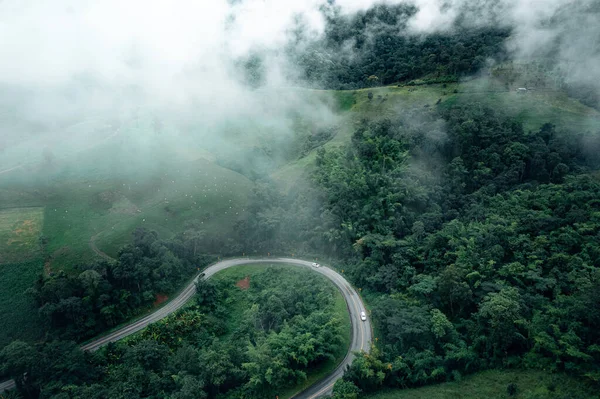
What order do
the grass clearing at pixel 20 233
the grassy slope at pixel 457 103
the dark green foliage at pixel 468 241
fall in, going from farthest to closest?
the grassy slope at pixel 457 103, the grass clearing at pixel 20 233, the dark green foliage at pixel 468 241

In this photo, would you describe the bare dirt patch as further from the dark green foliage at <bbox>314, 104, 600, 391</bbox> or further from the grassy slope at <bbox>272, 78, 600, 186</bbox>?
the grassy slope at <bbox>272, 78, 600, 186</bbox>

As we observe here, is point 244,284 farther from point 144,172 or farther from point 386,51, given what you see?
point 386,51

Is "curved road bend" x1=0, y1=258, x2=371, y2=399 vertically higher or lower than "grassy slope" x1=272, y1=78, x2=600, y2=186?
lower

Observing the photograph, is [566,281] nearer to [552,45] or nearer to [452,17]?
[552,45]

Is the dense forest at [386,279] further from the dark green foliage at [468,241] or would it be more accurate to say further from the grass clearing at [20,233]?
the grass clearing at [20,233]

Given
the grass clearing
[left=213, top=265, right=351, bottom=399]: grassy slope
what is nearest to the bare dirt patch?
[left=213, top=265, right=351, bottom=399]: grassy slope

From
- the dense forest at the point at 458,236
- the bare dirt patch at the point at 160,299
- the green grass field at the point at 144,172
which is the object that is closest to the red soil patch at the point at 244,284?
the dense forest at the point at 458,236

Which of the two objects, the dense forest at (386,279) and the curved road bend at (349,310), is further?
the curved road bend at (349,310)
